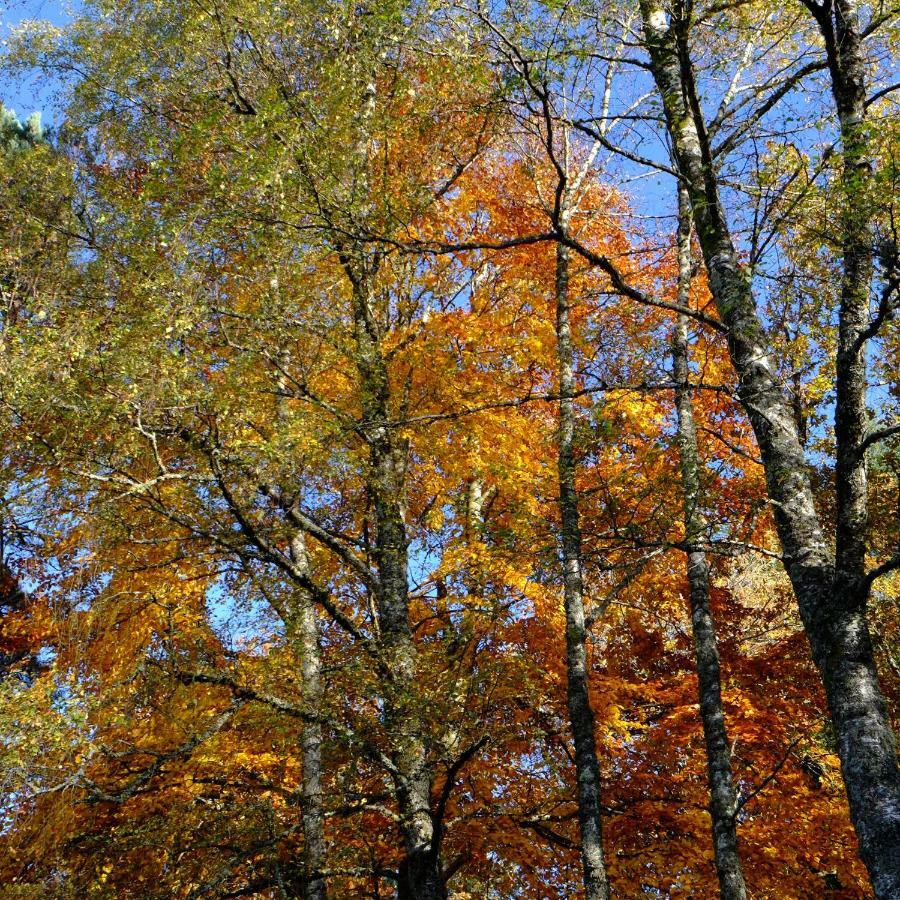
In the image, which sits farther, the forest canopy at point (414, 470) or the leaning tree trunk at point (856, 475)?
the forest canopy at point (414, 470)

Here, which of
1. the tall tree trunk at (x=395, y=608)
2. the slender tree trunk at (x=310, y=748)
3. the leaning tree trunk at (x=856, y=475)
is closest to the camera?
the leaning tree trunk at (x=856, y=475)

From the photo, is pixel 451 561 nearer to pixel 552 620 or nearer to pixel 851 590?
pixel 552 620

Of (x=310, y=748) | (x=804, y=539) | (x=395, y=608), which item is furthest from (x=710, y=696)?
(x=310, y=748)

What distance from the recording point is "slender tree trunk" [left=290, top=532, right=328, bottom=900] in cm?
773

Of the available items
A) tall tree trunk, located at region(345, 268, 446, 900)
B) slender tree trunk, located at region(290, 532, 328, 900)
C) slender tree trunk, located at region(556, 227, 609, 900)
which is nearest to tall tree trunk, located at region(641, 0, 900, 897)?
slender tree trunk, located at region(556, 227, 609, 900)

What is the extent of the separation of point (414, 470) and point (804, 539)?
23.7 feet

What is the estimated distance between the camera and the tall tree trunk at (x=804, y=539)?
4008 mm

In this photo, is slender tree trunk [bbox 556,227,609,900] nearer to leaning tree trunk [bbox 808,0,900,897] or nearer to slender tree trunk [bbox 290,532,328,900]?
leaning tree trunk [bbox 808,0,900,897]

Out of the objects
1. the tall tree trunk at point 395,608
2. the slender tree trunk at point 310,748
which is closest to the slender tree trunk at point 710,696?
the tall tree trunk at point 395,608

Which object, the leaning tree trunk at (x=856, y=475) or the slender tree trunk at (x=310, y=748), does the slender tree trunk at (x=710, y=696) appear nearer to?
the leaning tree trunk at (x=856, y=475)

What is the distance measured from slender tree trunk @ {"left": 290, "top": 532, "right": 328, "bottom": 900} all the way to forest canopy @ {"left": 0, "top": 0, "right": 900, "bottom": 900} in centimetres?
5

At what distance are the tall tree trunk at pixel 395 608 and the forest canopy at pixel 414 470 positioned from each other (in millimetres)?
44

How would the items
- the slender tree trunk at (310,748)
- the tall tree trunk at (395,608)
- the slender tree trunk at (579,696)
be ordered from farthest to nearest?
the slender tree trunk at (310,748) < the slender tree trunk at (579,696) < the tall tree trunk at (395,608)

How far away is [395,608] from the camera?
8.33m
